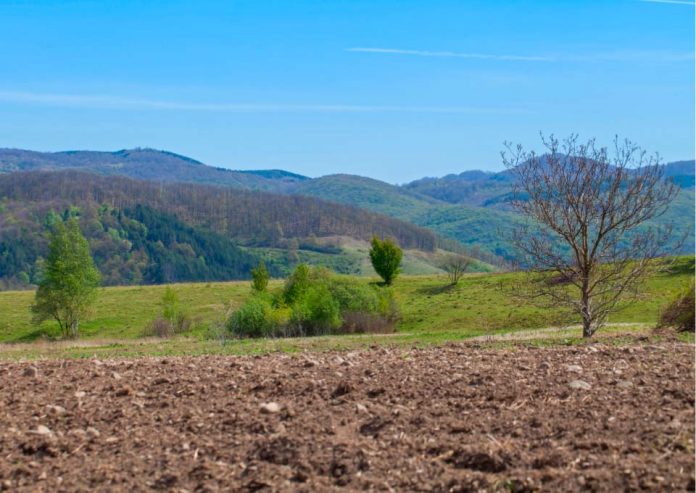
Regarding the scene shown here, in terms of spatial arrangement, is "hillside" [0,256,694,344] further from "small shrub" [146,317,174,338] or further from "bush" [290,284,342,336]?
"bush" [290,284,342,336]

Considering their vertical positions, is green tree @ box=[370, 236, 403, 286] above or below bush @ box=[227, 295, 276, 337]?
above

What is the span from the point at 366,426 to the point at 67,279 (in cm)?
5458

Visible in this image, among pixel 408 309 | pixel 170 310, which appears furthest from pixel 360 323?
pixel 170 310

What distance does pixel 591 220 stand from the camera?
709 inches

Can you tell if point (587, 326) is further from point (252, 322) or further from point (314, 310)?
point (314, 310)

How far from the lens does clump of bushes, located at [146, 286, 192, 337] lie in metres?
57.5

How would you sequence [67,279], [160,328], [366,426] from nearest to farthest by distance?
[366,426] < [67,279] < [160,328]

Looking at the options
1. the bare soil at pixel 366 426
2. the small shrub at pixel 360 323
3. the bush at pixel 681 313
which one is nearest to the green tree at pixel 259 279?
the small shrub at pixel 360 323

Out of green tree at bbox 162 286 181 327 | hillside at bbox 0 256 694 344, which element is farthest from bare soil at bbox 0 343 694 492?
green tree at bbox 162 286 181 327

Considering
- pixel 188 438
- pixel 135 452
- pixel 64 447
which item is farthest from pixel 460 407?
pixel 64 447

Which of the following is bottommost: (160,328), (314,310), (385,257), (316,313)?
(160,328)

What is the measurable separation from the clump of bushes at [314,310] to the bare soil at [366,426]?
3422cm

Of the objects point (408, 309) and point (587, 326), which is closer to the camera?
point (587, 326)

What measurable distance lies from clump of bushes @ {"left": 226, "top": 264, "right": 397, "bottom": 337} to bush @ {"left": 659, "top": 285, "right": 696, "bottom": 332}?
88.5 ft
